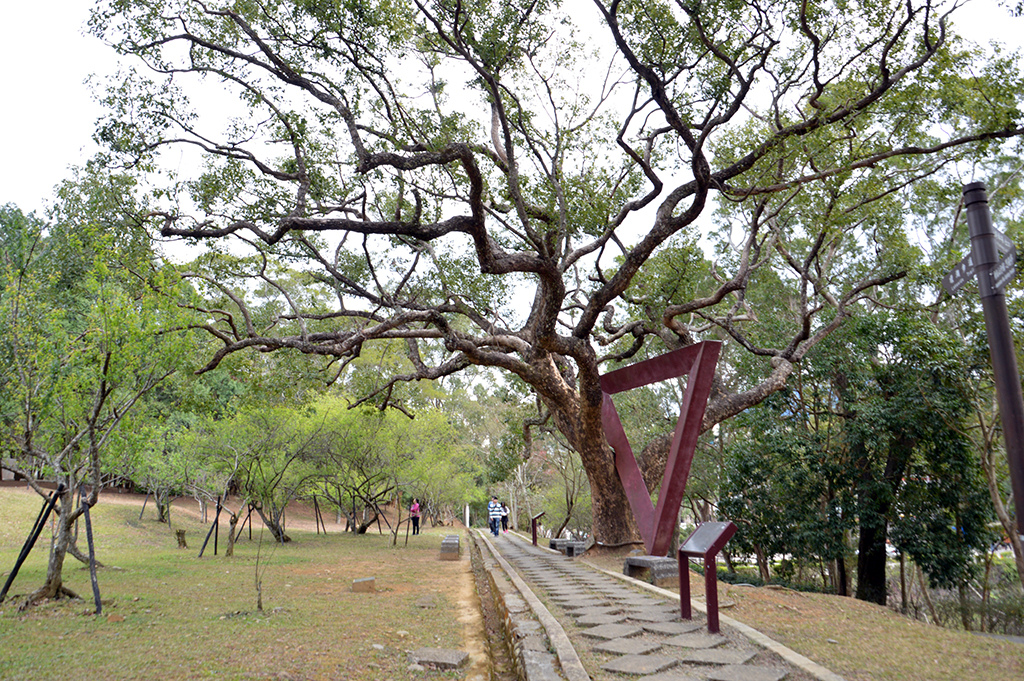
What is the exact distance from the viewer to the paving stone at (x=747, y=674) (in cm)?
395

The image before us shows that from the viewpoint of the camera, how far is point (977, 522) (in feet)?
38.8

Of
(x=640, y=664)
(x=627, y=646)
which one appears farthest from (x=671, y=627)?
(x=640, y=664)

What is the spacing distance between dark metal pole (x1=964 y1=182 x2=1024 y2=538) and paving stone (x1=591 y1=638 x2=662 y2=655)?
2.74 metres

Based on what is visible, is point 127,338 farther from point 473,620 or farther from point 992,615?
point 992,615

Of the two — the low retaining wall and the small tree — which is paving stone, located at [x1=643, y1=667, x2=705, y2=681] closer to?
the low retaining wall

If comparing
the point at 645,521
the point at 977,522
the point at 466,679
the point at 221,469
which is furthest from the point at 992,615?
the point at 221,469

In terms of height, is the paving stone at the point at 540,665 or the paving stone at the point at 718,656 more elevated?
the paving stone at the point at 718,656

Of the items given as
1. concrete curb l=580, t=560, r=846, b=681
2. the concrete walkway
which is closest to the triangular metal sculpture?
the concrete walkway

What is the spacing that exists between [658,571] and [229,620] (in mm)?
5493

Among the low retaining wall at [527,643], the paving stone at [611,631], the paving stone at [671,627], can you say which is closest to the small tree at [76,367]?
the low retaining wall at [527,643]

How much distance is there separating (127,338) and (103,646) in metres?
3.48

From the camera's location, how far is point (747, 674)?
405 centimetres

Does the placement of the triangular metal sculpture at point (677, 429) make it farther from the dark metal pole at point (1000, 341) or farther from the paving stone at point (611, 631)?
the dark metal pole at point (1000, 341)

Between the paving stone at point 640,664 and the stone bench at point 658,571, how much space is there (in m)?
3.91
